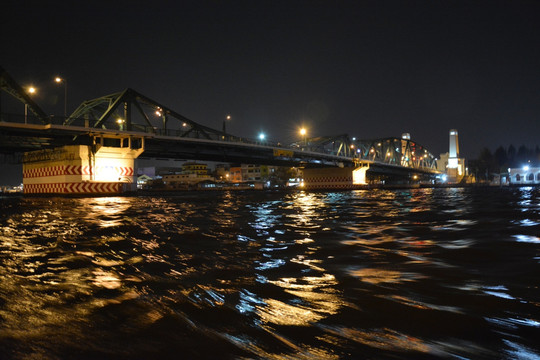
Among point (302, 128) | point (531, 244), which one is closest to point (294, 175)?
point (302, 128)

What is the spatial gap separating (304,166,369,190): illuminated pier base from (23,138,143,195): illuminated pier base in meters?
49.6

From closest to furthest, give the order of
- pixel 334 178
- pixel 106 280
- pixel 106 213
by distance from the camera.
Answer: pixel 106 280, pixel 106 213, pixel 334 178

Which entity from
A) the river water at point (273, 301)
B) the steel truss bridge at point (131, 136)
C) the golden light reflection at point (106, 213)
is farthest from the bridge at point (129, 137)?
the river water at point (273, 301)

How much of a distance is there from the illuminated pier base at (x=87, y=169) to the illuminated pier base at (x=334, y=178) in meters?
49.6

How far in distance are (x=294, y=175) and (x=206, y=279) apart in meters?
135

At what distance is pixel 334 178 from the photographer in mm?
77812

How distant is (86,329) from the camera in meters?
2.57

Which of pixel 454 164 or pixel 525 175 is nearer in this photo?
pixel 525 175

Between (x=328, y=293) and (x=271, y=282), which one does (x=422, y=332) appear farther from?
(x=271, y=282)

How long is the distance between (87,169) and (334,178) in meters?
55.3

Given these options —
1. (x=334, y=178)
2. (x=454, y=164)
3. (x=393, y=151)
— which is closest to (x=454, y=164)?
(x=454, y=164)

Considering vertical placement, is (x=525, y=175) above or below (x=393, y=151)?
below

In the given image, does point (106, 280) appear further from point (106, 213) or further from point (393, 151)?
point (393, 151)

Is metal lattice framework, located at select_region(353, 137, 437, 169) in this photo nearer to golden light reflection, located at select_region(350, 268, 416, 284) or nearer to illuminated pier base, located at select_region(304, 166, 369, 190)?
illuminated pier base, located at select_region(304, 166, 369, 190)
